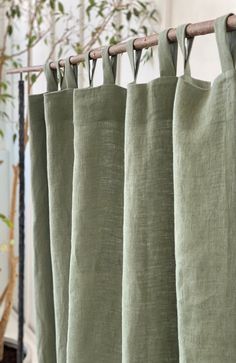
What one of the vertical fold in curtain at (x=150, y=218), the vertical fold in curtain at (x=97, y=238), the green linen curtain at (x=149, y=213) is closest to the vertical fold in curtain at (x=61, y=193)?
the green linen curtain at (x=149, y=213)

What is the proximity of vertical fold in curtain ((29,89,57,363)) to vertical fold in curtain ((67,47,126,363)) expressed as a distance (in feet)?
0.78

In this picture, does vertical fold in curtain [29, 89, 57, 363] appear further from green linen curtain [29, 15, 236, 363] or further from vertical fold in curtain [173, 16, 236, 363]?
vertical fold in curtain [173, 16, 236, 363]

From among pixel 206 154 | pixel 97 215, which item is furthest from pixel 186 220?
pixel 97 215

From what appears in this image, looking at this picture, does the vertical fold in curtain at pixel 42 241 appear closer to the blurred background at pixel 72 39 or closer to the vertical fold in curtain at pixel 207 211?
the blurred background at pixel 72 39

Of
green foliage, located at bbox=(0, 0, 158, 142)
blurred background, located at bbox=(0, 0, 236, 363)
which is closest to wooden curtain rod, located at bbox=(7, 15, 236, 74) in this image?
blurred background, located at bbox=(0, 0, 236, 363)

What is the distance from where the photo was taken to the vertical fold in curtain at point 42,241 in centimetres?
102

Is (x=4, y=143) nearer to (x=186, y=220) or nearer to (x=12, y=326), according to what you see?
(x=12, y=326)

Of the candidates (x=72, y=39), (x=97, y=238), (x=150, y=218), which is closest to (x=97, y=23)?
(x=72, y=39)

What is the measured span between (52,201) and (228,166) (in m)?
0.45

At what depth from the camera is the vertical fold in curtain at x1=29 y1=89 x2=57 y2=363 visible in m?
1.02

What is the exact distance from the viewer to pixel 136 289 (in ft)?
2.15

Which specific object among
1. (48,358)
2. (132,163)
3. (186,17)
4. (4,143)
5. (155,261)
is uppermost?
(4,143)

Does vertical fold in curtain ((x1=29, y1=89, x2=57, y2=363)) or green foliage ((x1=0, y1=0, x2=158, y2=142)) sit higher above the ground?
green foliage ((x1=0, y1=0, x2=158, y2=142))

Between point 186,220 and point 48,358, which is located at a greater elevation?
point 186,220
